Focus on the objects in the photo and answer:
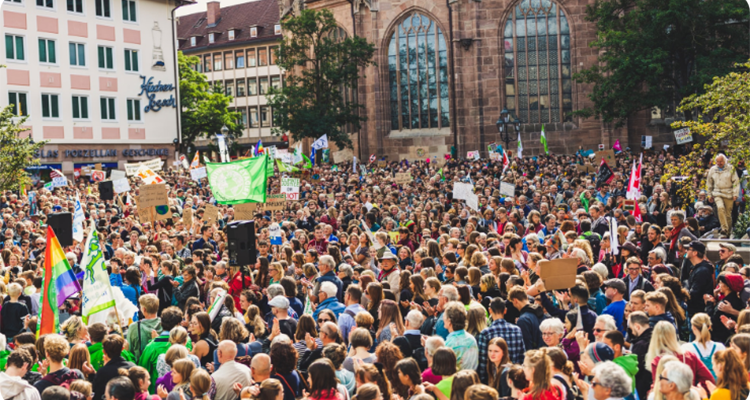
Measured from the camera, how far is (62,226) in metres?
13.6

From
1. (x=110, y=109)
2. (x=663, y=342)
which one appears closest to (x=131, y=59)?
(x=110, y=109)

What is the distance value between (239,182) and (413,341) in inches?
315

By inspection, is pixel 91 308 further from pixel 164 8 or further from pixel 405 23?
pixel 164 8

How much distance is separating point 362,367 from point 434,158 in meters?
38.5

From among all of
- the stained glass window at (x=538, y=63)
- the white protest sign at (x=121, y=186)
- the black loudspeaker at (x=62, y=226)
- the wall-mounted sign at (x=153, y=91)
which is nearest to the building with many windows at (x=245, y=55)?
the wall-mounted sign at (x=153, y=91)

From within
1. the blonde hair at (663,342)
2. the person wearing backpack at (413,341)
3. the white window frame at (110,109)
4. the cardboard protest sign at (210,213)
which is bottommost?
the person wearing backpack at (413,341)

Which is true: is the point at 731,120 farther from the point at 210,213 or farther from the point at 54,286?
the point at 54,286

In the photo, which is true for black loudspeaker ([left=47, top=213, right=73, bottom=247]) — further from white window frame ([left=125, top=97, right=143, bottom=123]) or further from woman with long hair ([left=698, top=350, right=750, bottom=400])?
white window frame ([left=125, top=97, right=143, bottom=123])

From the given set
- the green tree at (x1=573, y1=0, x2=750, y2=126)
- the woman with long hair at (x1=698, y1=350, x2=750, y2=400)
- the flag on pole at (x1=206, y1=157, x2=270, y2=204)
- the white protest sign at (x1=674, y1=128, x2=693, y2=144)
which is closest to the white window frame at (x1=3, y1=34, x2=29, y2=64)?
the green tree at (x1=573, y1=0, x2=750, y2=126)

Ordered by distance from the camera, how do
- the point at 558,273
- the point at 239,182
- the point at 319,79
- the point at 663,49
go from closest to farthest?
the point at 558,273
the point at 239,182
the point at 663,49
the point at 319,79

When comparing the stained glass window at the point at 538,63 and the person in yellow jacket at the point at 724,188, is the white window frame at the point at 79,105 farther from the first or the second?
the person in yellow jacket at the point at 724,188

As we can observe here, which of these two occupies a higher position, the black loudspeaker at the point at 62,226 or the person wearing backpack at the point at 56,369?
the black loudspeaker at the point at 62,226

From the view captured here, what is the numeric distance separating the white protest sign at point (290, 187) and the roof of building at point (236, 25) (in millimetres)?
58127

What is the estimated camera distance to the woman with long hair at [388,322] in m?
8.30
